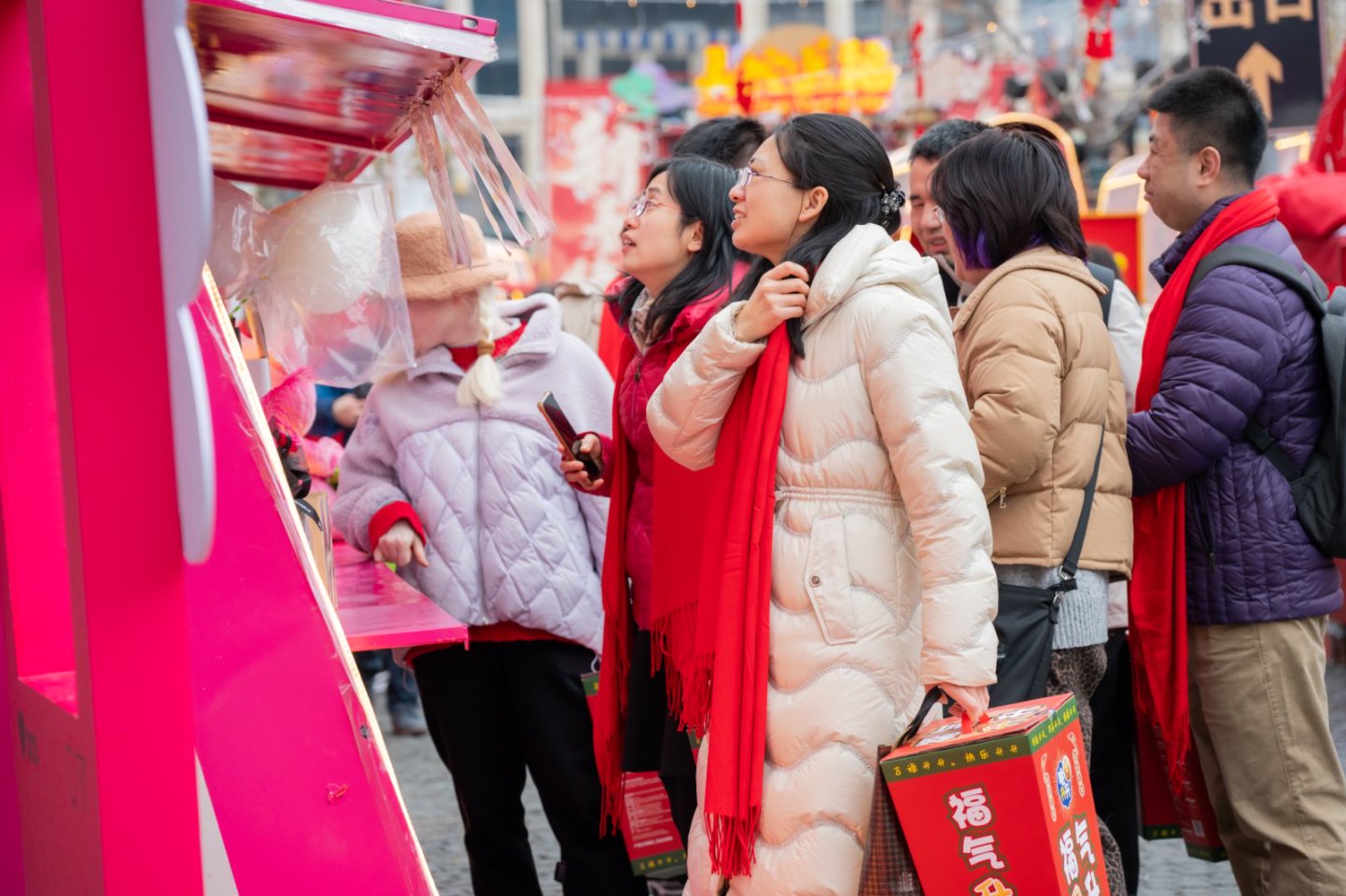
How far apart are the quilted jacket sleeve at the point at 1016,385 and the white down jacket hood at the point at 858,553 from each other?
0.45 m

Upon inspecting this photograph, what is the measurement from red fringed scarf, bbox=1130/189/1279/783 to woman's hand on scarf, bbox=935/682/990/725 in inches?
40.4

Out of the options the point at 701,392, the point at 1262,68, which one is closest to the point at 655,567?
the point at 701,392

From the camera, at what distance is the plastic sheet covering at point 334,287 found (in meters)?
2.95

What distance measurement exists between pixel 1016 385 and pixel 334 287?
1425mm

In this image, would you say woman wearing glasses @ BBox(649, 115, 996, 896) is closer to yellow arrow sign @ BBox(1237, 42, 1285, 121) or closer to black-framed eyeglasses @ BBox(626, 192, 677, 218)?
black-framed eyeglasses @ BBox(626, 192, 677, 218)

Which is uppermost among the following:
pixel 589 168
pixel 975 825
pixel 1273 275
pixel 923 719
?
pixel 589 168

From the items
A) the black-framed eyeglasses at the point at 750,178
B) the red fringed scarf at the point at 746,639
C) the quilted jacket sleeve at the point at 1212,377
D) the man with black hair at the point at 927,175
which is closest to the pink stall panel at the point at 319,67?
the black-framed eyeglasses at the point at 750,178

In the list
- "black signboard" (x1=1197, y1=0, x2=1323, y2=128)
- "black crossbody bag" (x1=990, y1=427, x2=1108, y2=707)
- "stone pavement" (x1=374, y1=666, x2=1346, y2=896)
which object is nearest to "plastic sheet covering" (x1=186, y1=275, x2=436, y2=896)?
"black crossbody bag" (x1=990, y1=427, x2=1108, y2=707)

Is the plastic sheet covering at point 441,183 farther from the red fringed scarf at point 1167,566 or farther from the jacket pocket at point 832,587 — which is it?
the red fringed scarf at point 1167,566

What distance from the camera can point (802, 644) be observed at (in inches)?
101

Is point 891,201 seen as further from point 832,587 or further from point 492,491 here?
point 492,491

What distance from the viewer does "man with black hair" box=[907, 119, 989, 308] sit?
3898 millimetres

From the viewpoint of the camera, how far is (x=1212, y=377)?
319cm

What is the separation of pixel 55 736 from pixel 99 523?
0.43m
